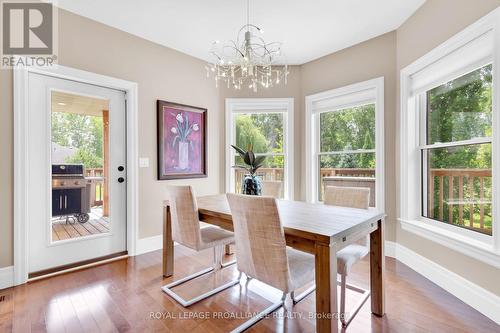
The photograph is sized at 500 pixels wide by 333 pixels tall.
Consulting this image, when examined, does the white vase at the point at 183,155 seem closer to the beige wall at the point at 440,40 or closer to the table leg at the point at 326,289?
the table leg at the point at 326,289

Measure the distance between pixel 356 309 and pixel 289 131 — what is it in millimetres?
2664

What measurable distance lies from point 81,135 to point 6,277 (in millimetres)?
1475

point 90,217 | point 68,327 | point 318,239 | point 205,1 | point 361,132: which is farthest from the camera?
point 361,132

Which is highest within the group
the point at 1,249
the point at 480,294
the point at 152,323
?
the point at 1,249

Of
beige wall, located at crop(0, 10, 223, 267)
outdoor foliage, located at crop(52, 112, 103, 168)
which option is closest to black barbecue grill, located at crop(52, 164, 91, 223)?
outdoor foliage, located at crop(52, 112, 103, 168)

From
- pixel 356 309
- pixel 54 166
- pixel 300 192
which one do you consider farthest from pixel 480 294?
pixel 54 166

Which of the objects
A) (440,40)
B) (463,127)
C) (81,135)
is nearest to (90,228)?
(81,135)

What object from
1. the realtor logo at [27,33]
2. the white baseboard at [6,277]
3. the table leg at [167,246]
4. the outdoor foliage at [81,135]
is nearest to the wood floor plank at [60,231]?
the white baseboard at [6,277]

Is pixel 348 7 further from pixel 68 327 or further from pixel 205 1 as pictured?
pixel 68 327

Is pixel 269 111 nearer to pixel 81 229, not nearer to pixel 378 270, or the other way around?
pixel 378 270

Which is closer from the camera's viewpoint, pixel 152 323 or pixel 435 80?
pixel 152 323

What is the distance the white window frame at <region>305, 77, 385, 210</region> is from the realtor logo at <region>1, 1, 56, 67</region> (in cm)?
322

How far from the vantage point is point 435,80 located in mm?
2477

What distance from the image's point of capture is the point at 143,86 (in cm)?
317
